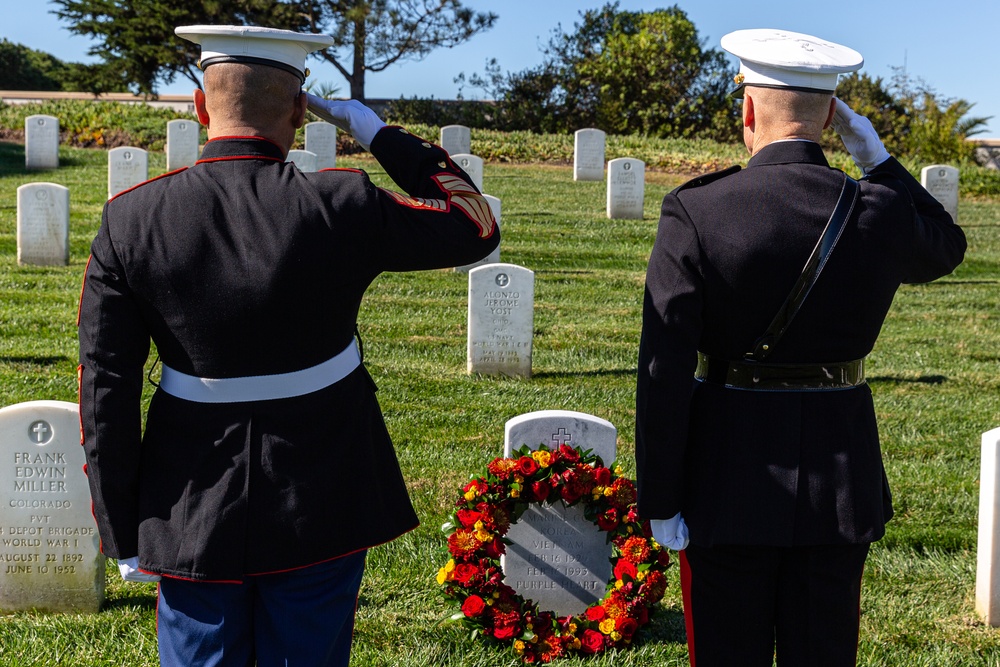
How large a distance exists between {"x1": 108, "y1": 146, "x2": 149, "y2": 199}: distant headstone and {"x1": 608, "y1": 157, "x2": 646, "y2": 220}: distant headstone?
247 inches

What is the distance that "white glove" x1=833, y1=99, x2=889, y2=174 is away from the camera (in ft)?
9.38

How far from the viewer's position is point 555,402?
7055 mm

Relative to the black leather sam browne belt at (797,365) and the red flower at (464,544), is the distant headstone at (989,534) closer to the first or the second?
the black leather sam browne belt at (797,365)

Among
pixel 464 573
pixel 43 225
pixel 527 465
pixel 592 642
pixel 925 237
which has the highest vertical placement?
pixel 925 237

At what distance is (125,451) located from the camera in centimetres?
245

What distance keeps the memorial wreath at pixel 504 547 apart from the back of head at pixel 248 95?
199 cm

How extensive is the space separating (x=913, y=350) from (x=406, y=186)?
23.9 ft

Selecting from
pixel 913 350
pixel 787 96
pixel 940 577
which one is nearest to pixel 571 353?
pixel 913 350

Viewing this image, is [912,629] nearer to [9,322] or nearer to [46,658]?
[46,658]

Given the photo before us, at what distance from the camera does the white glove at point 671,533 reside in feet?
8.85

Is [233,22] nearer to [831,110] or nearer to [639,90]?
[639,90]

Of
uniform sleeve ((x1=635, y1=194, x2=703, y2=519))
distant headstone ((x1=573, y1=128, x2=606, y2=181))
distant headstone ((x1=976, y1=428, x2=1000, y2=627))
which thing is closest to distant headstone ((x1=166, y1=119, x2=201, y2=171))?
distant headstone ((x1=573, y1=128, x2=606, y2=181))

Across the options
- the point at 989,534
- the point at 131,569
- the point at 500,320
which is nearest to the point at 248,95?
the point at 131,569

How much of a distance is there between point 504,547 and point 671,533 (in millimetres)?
1513
